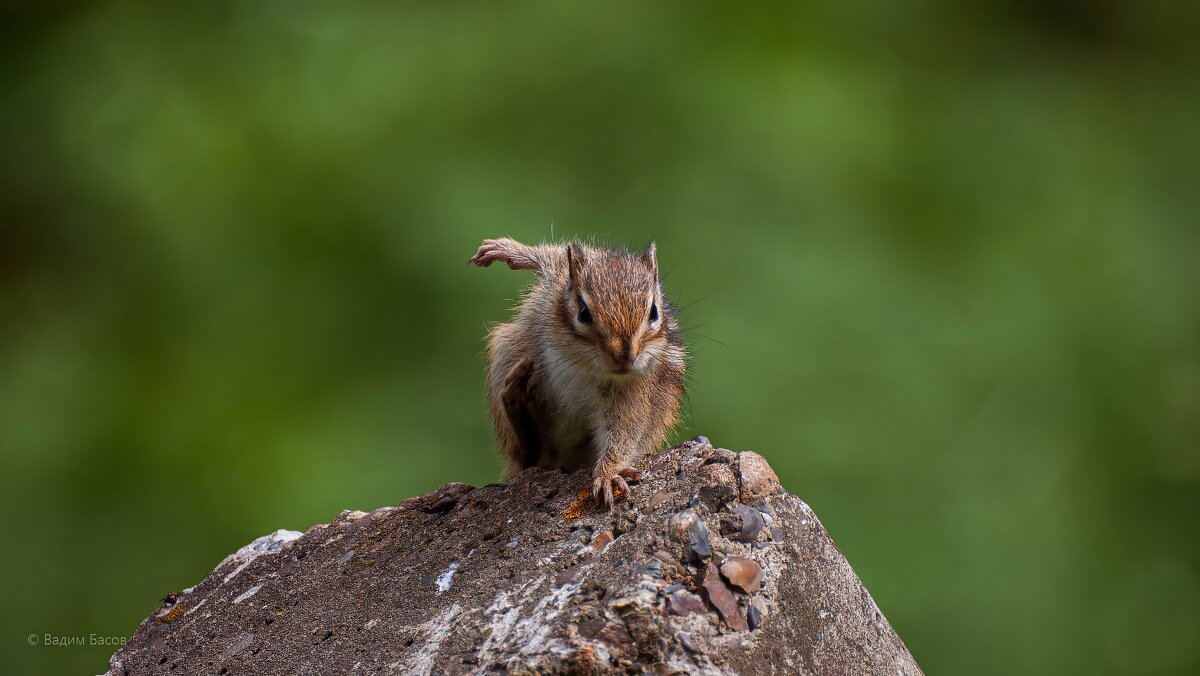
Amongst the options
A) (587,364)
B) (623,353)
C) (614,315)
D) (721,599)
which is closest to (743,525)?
(721,599)

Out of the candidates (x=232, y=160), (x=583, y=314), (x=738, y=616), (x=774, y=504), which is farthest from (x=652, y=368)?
(x=232, y=160)

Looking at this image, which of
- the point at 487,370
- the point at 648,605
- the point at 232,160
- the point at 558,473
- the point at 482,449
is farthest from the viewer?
the point at 232,160

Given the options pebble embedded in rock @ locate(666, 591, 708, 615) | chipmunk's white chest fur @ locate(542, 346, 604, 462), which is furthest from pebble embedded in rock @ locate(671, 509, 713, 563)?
chipmunk's white chest fur @ locate(542, 346, 604, 462)

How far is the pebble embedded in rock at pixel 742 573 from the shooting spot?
370 centimetres

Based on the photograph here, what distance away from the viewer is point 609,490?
412 centimetres

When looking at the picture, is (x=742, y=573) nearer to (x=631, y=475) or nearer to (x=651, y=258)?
(x=631, y=475)

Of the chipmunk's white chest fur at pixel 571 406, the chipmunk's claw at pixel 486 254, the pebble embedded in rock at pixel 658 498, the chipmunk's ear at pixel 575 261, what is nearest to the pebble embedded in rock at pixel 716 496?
the pebble embedded in rock at pixel 658 498

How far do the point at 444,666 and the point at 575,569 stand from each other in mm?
488

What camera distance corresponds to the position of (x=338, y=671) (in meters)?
3.89

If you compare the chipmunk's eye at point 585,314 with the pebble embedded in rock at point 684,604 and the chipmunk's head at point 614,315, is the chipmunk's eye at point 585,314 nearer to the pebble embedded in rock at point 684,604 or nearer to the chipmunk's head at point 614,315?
the chipmunk's head at point 614,315

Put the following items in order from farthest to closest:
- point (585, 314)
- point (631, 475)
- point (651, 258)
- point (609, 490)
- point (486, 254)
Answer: point (486, 254)
point (651, 258)
point (585, 314)
point (631, 475)
point (609, 490)

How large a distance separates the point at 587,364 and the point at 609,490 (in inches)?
30.9

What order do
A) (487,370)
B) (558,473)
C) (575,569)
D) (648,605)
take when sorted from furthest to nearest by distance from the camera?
(487,370) < (558,473) < (575,569) < (648,605)

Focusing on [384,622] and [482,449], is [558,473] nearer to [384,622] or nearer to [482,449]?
[384,622]
